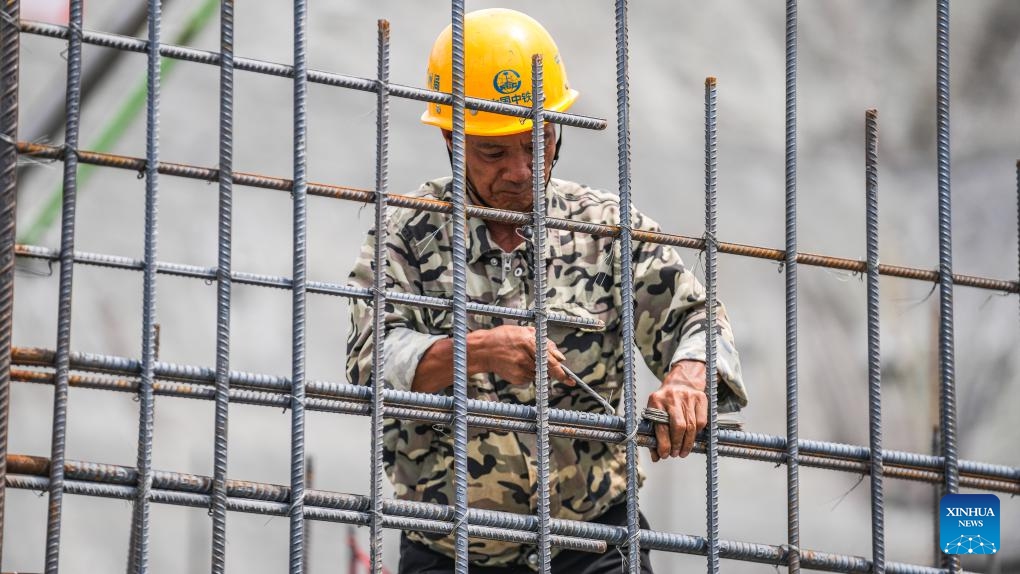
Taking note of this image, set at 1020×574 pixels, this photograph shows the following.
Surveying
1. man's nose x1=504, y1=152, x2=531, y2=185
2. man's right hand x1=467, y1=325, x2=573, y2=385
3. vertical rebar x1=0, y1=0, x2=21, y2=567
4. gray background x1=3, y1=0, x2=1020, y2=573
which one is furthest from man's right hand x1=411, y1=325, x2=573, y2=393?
gray background x1=3, y1=0, x2=1020, y2=573

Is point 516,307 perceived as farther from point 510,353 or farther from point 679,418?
point 679,418

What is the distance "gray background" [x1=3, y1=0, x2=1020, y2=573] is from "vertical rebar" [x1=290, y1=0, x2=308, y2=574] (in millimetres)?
4764

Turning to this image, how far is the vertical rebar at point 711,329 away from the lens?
290 centimetres

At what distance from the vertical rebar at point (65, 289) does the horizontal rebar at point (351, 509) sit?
4 cm

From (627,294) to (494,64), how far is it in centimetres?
100

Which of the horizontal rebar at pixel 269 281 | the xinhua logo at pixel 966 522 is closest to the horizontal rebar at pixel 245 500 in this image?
the horizontal rebar at pixel 269 281

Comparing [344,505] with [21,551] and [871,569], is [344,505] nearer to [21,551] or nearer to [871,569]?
[871,569]

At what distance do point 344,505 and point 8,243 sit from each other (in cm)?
78

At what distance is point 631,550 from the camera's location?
284 centimetres

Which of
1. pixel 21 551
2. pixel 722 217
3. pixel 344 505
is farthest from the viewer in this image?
pixel 722 217

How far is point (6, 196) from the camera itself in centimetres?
244

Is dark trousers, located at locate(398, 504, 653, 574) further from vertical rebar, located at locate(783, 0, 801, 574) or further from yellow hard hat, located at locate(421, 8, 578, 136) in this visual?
yellow hard hat, located at locate(421, 8, 578, 136)

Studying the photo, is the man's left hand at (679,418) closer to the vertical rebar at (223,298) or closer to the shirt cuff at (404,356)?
the shirt cuff at (404,356)

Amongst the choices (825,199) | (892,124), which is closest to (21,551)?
(825,199)
